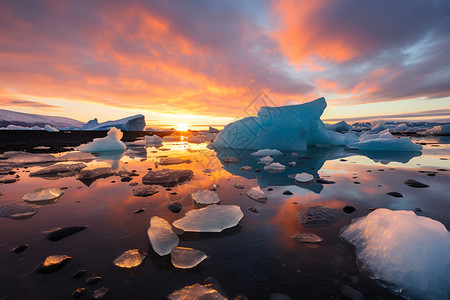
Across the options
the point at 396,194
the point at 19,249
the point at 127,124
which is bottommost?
the point at 19,249

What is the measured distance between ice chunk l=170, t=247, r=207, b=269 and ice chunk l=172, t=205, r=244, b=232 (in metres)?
0.35

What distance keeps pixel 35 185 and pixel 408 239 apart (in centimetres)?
506

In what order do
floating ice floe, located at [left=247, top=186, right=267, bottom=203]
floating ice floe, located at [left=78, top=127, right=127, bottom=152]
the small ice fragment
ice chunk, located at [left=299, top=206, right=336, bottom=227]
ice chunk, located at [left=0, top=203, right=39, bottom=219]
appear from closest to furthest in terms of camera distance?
the small ice fragment → ice chunk, located at [left=299, top=206, right=336, bottom=227] → ice chunk, located at [left=0, top=203, right=39, bottom=219] → floating ice floe, located at [left=247, top=186, right=267, bottom=203] → floating ice floe, located at [left=78, top=127, right=127, bottom=152]

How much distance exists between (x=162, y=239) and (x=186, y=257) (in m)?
0.30

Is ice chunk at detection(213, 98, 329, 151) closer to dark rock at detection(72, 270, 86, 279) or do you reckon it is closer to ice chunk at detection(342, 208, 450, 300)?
ice chunk at detection(342, 208, 450, 300)

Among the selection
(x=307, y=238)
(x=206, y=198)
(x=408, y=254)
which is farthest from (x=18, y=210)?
(x=408, y=254)

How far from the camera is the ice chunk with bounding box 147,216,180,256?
1475 millimetres

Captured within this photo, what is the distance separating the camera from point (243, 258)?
143cm

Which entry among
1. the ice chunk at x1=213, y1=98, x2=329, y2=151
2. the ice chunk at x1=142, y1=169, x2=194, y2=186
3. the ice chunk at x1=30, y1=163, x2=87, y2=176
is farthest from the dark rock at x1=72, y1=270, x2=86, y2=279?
the ice chunk at x1=213, y1=98, x2=329, y2=151

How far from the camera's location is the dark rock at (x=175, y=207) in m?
2.30

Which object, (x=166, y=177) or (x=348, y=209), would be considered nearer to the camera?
A: (x=348, y=209)

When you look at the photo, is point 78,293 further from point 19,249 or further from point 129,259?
point 19,249

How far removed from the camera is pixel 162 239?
1.55 meters

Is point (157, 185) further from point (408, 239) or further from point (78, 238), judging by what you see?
point (408, 239)
